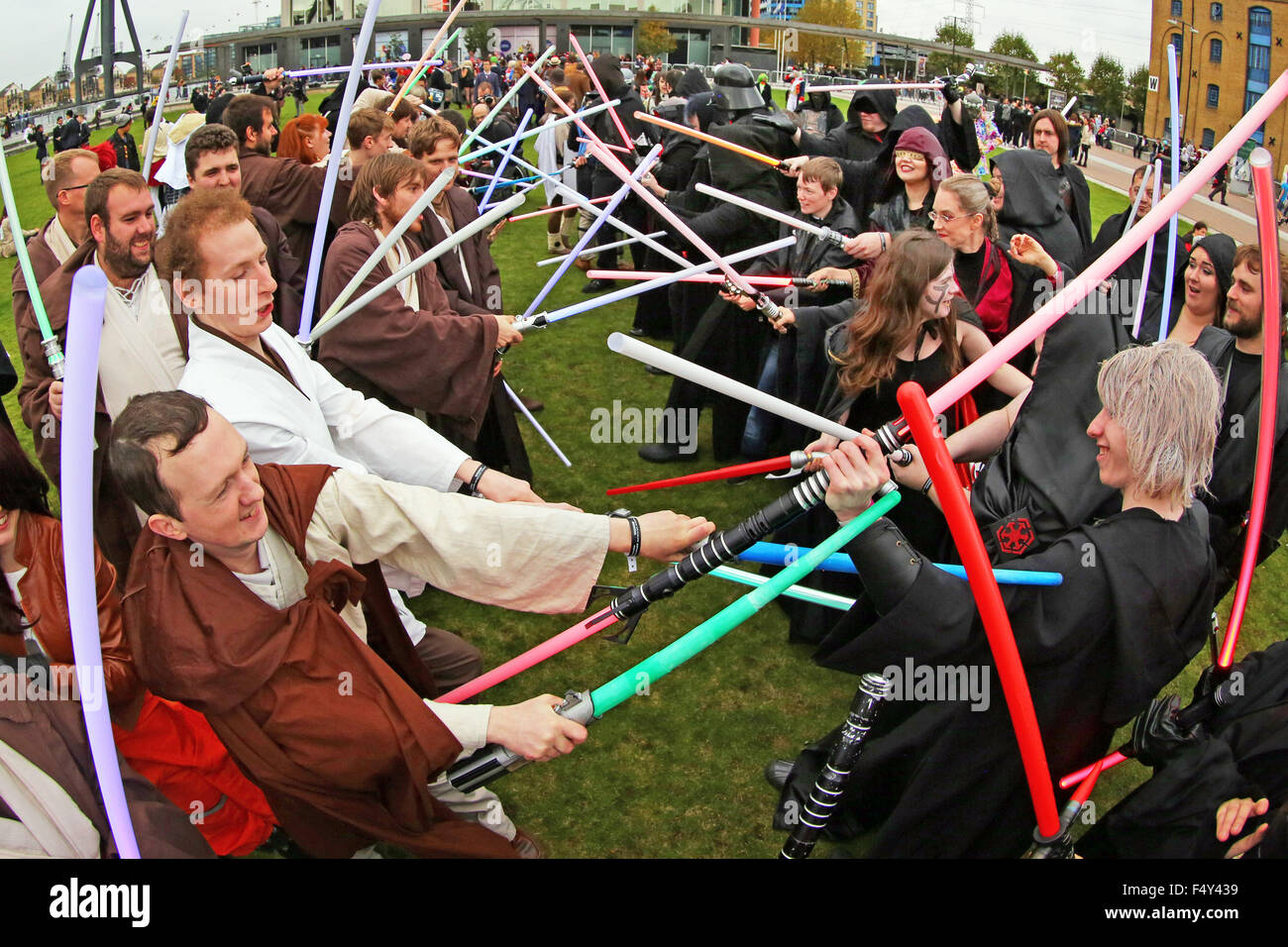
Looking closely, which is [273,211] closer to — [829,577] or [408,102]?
[408,102]

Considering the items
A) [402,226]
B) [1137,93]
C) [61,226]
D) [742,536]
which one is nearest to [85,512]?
[742,536]

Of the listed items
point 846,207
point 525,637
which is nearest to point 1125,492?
point 525,637

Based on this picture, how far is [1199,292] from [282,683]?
3.87 m

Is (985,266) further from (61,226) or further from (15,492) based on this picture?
(61,226)

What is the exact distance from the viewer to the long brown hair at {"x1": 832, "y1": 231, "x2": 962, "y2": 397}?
11.9 feet

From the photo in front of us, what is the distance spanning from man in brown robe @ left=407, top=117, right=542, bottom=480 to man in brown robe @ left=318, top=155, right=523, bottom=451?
63 cm

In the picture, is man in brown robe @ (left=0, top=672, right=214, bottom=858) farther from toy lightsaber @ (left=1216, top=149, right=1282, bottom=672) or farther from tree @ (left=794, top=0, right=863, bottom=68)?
tree @ (left=794, top=0, right=863, bottom=68)

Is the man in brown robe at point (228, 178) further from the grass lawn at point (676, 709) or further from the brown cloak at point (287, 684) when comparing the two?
the brown cloak at point (287, 684)

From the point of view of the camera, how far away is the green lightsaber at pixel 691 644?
2.11m

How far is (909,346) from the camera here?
3793 mm

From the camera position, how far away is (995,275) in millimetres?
4605

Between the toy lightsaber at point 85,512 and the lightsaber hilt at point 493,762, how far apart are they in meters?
0.77

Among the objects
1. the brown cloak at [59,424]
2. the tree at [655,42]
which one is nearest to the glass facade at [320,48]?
the tree at [655,42]

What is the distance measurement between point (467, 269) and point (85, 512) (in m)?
3.62
